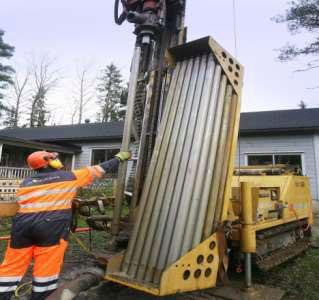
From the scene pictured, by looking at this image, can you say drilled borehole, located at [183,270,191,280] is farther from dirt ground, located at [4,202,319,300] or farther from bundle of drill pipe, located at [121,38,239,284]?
dirt ground, located at [4,202,319,300]

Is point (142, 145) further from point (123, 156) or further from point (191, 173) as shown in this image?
point (191, 173)

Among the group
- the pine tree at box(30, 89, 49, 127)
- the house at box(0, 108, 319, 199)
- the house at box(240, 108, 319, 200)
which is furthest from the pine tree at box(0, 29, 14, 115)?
the house at box(240, 108, 319, 200)

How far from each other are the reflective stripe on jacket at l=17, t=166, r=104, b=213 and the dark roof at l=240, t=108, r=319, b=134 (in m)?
11.0

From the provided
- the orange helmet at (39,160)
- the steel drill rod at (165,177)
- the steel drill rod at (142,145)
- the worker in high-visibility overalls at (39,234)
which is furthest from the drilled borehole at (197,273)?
the orange helmet at (39,160)

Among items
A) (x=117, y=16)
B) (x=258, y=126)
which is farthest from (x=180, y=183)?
(x=258, y=126)

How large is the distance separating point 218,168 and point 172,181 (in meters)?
0.45

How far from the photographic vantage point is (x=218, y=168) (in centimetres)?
283

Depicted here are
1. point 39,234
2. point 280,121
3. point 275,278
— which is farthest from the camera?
point 280,121

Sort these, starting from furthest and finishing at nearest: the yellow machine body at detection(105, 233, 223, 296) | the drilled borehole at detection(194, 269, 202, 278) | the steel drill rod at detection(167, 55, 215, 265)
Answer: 1. the steel drill rod at detection(167, 55, 215, 265)
2. the drilled borehole at detection(194, 269, 202, 278)
3. the yellow machine body at detection(105, 233, 223, 296)

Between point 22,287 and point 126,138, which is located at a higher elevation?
point 126,138

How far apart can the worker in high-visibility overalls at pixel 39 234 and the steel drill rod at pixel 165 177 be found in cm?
84

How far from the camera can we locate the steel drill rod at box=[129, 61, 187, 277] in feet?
8.95

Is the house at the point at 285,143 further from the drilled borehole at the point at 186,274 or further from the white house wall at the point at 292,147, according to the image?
the drilled borehole at the point at 186,274

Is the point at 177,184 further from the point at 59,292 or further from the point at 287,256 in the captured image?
the point at 287,256
